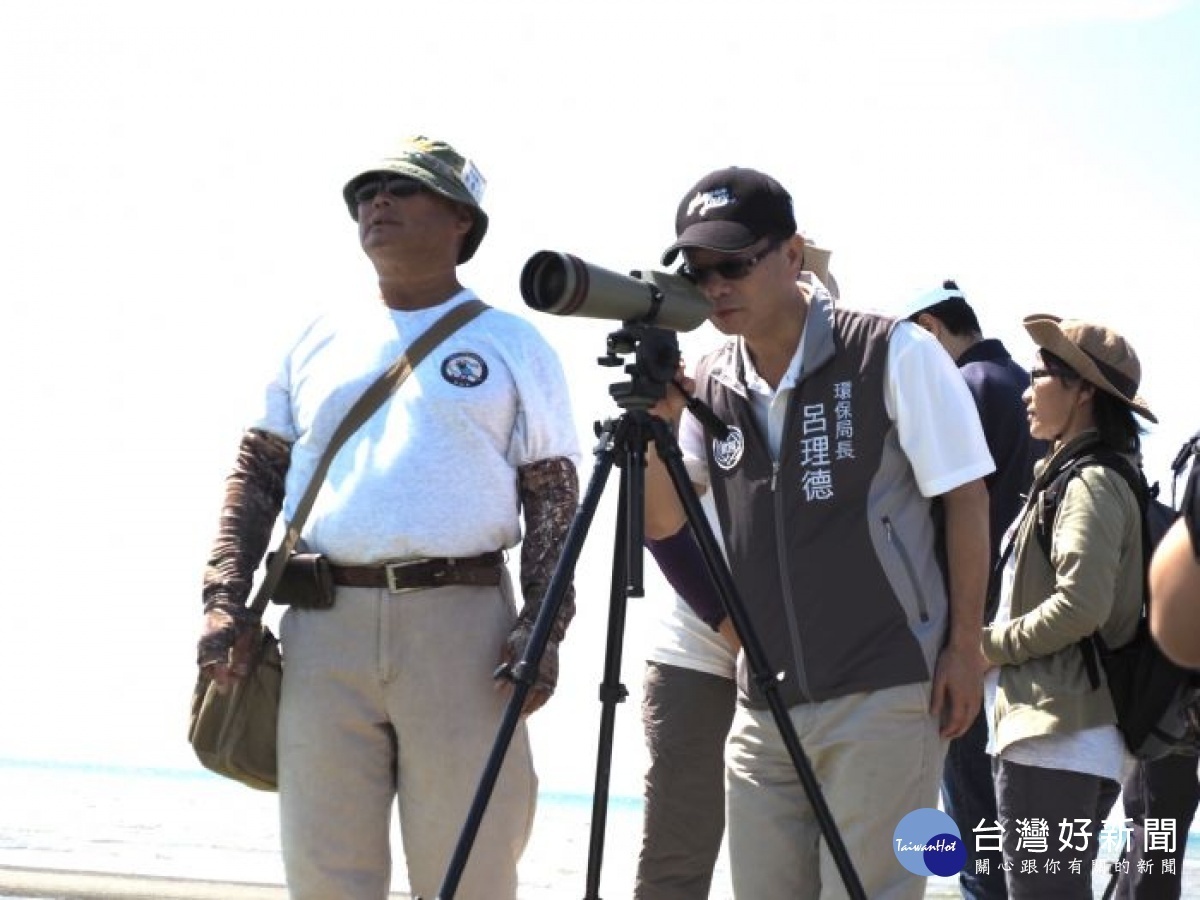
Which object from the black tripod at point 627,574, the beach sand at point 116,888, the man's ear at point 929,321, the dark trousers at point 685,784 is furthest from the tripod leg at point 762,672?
the beach sand at point 116,888

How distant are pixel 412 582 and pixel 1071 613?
1534mm

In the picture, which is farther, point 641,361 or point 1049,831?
point 1049,831

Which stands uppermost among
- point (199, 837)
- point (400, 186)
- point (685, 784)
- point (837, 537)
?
point (400, 186)

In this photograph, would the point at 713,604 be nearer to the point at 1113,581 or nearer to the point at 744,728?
the point at 744,728

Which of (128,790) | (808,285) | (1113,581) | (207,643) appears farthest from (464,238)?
(128,790)

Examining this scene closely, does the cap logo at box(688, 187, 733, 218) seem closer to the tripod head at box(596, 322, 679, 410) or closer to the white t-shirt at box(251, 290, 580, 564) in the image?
the tripod head at box(596, 322, 679, 410)

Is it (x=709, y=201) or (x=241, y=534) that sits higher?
(x=709, y=201)

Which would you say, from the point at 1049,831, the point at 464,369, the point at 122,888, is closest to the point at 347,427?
the point at 464,369

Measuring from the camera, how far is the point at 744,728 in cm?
370

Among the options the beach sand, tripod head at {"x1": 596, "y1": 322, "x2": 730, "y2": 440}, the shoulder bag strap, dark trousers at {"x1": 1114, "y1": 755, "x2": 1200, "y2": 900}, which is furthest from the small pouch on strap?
the beach sand

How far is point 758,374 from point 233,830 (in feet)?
26.0

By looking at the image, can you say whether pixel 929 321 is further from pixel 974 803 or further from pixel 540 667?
pixel 540 667

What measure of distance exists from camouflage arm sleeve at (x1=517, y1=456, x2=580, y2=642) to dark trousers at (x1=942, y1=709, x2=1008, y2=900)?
1563 mm

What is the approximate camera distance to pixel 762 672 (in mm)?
3262
